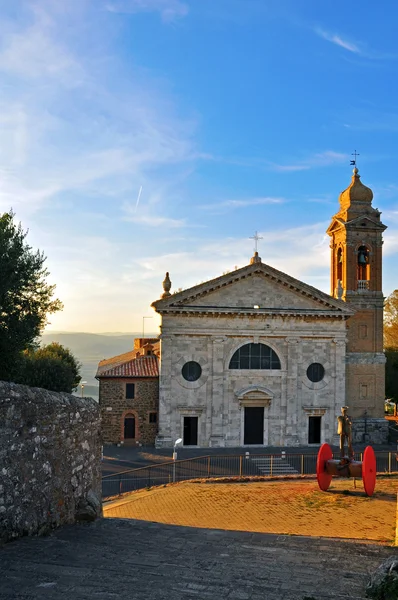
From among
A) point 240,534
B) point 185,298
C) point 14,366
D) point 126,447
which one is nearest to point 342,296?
point 185,298

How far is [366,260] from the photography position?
3584cm

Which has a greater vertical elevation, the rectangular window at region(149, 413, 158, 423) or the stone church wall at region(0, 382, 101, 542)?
the stone church wall at region(0, 382, 101, 542)

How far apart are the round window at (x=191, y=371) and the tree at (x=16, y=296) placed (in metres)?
12.8

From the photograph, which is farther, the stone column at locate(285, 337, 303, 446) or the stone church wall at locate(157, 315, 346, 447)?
the stone column at locate(285, 337, 303, 446)

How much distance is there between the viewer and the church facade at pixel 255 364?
32.7 meters

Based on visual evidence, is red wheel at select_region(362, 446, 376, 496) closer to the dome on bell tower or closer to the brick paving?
the brick paving

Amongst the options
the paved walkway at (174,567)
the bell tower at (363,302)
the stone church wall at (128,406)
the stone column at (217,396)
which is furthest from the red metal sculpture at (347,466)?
the bell tower at (363,302)

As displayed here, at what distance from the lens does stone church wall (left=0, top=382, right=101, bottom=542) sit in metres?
6.20

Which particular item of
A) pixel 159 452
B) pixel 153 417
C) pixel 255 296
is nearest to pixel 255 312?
pixel 255 296

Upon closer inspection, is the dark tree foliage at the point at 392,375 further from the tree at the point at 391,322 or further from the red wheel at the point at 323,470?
the red wheel at the point at 323,470

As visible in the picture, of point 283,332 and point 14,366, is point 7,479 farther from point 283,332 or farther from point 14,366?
point 283,332

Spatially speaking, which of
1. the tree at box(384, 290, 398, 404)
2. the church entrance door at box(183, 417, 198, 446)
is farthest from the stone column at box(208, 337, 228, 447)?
the tree at box(384, 290, 398, 404)

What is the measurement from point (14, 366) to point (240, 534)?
13.6m

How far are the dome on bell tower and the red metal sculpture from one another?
20178 mm
